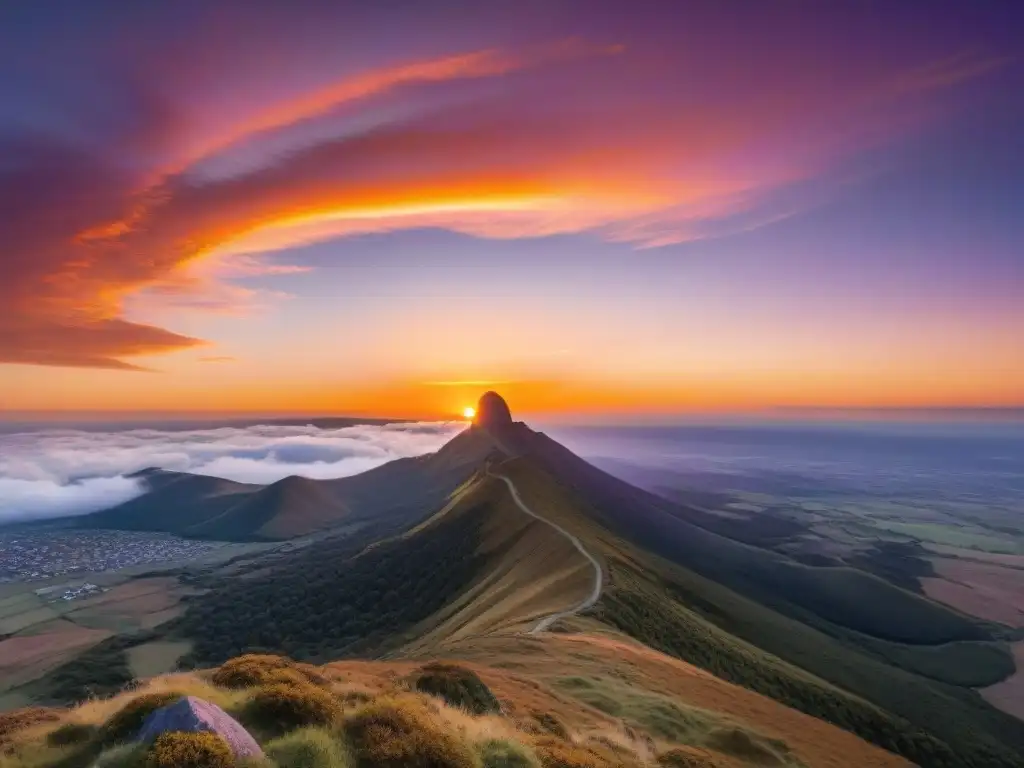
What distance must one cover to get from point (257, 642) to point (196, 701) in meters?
165

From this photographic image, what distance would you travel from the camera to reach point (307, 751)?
16406mm

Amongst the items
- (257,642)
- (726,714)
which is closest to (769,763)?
(726,714)

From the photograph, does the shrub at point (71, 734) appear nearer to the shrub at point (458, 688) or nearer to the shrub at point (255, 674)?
the shrub at point (255, 674)

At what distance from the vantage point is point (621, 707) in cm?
3950

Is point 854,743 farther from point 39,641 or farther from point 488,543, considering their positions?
point 39,641

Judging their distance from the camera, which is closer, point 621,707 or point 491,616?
point 621,707

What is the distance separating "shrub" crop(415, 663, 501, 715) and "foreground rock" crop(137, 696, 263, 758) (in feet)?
44.6

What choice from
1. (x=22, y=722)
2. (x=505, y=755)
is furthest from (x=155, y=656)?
(x=505, y=755)

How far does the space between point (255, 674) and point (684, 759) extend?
21780 millimetres

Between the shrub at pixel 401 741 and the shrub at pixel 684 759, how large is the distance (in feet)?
48.2

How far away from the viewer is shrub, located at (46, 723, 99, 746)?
17.7 metres

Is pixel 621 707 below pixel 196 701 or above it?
below

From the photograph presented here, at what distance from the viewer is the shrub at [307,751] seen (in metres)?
16.0

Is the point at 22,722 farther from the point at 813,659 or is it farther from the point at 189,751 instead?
the point at 813,659
